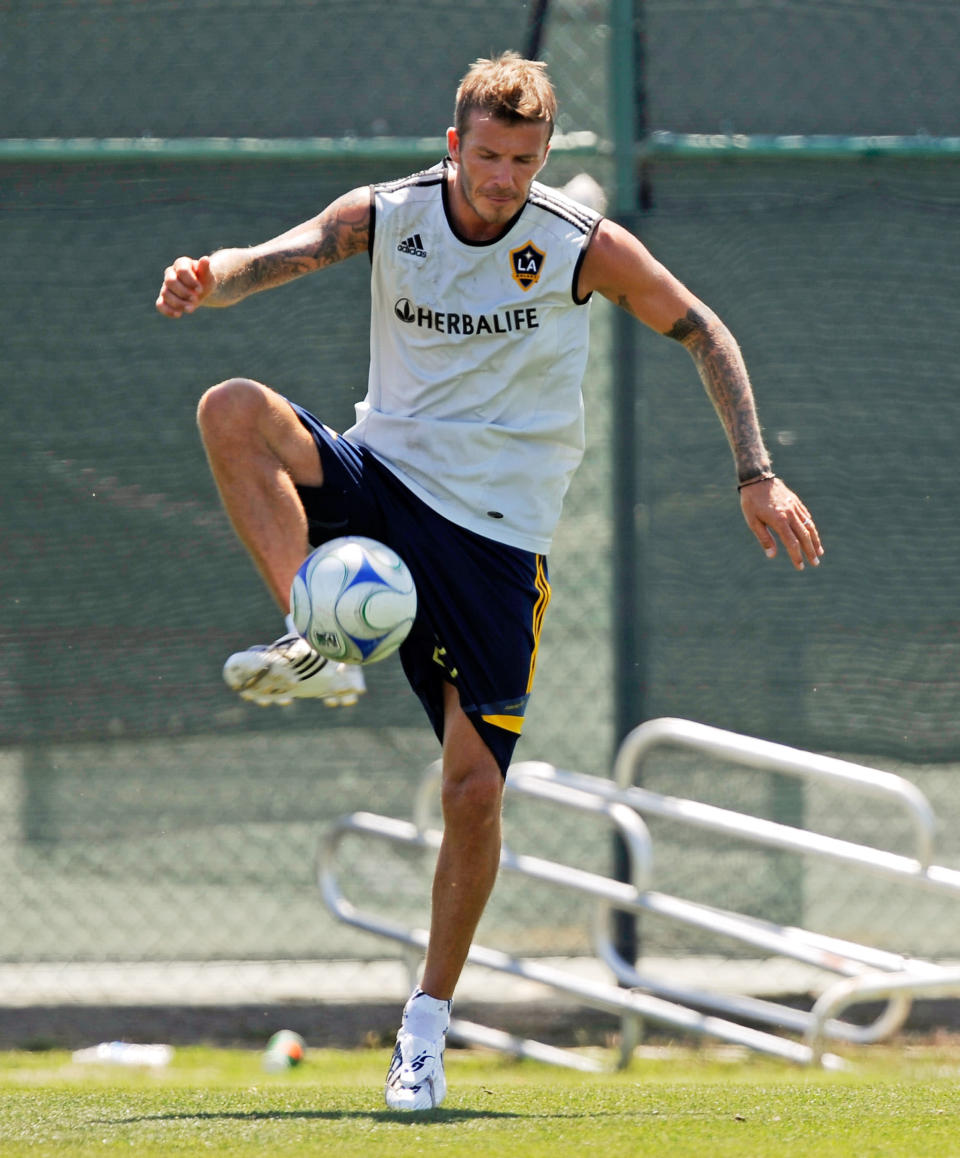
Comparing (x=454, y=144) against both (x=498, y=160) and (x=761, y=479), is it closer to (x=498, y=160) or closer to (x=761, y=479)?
(x=498, y=160)

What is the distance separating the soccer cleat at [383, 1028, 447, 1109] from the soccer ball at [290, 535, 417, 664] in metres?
0.89

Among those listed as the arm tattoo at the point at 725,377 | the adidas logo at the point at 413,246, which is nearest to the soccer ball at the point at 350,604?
the adidas logo at the point at 413,246

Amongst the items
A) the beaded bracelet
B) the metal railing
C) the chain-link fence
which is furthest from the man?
the chain-link fence

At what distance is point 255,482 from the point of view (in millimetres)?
3488

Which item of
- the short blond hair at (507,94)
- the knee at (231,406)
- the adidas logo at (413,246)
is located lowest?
the knee at (231,406)

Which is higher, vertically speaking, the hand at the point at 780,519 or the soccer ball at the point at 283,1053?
the hand at the point at 780,519

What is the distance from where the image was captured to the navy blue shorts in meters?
3.66

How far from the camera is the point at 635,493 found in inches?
205

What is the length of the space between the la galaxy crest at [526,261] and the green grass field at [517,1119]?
6.11 feet

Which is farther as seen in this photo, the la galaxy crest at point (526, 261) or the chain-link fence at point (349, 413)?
the chain-link fence at point (349, 413)

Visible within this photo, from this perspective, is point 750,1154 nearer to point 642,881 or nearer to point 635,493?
point 642,881

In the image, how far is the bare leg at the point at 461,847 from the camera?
3645 mm

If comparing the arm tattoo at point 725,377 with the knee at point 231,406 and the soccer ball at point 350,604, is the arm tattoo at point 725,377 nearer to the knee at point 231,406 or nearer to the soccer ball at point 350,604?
the soccer ball at point 350,604

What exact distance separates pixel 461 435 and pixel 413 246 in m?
0.45
